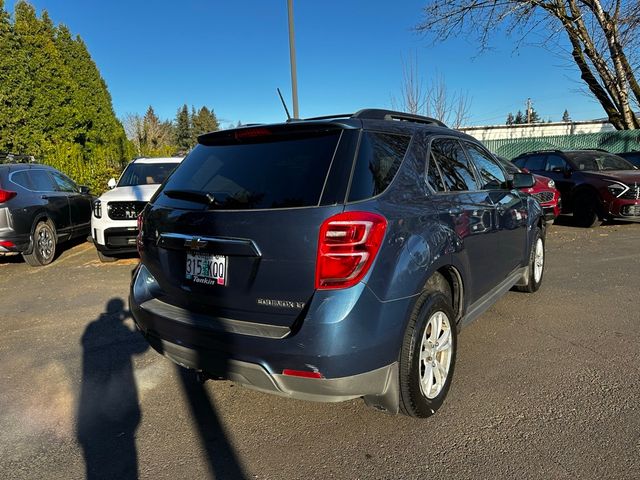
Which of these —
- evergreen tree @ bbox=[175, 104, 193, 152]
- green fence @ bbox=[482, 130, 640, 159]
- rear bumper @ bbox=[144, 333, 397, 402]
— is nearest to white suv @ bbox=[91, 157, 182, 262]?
rear bumper @ bbox=[144, 333, 397, 402]

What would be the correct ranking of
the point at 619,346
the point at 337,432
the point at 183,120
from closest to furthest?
1. the point at 337,432
2. the point at 619,346
3. the point at 183,120

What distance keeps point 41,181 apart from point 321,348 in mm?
8091

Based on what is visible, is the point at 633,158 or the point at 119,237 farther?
the point at 633,158

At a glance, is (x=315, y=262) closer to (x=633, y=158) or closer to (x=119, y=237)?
(x=119, y=237)

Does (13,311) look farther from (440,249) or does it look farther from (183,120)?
(183,120)

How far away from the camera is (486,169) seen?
13.6 feet

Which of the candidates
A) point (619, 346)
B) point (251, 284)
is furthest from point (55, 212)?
point (619, 346)

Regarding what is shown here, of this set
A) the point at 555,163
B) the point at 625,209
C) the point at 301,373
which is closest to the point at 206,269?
the point at 301,373

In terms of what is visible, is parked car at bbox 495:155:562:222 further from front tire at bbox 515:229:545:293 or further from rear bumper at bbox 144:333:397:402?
rear bumper at bbox 144:333:397:402

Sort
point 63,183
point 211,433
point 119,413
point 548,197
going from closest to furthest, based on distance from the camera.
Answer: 1. point 211,433
2. point 119,413
3. point 63,183
4. point 548,197

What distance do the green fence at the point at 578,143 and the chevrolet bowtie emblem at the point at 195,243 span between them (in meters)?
19.9

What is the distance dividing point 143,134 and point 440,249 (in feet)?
197

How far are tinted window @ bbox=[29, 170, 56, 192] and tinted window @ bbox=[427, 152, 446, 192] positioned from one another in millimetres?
7480

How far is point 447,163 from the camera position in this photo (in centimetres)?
340
